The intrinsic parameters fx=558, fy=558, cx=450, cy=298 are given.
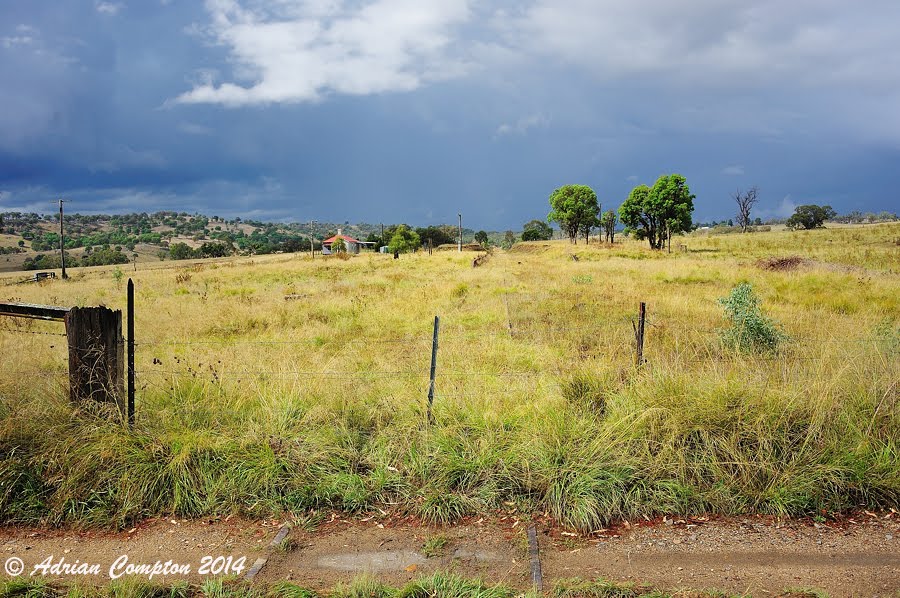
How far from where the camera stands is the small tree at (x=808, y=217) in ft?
310

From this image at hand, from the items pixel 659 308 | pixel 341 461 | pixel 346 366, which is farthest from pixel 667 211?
pixel 341 461

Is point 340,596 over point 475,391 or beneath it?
beneath

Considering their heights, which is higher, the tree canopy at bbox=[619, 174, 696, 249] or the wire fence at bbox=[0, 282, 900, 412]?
the tree canopy at bbox=[619, 174, 696, 249]

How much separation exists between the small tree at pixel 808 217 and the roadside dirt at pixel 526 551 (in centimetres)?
10551

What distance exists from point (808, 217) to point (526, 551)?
110 meters

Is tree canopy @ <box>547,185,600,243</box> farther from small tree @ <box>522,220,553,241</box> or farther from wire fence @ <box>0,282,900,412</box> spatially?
wire fence @ <box>0,282,900,412</box>

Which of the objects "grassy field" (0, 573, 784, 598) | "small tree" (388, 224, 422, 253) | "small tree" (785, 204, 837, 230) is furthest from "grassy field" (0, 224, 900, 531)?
"small tree" (785, 204, 837, 230)

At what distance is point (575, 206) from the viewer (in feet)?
285

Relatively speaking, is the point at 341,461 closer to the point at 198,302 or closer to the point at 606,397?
the point at 606,397

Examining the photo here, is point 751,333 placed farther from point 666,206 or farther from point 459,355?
point 666,206

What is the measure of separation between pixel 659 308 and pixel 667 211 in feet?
157

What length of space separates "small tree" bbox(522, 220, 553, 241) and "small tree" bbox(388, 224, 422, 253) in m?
52.2

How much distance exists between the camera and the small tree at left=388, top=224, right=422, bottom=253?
88062 millimetres

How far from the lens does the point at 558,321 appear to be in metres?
15.1
